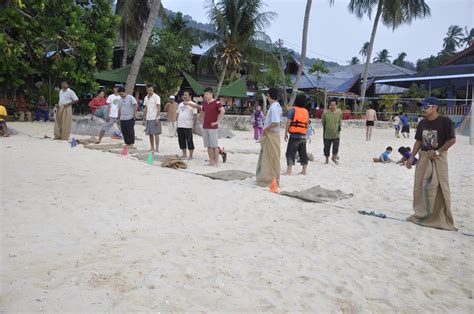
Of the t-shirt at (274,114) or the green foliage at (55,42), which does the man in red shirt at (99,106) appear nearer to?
the green foliage at (55,42)

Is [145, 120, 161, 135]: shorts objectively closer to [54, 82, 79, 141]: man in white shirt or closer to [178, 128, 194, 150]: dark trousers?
[178, 128, 194, 150]: dark trousers

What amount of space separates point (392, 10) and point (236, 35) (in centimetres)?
1241

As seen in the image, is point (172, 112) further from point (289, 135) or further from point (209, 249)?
point (209, 249)

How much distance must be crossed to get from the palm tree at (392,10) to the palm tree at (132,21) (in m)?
16.5

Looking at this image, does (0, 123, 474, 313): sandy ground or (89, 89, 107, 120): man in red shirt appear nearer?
(0, 123, 474, 313): sandy ground

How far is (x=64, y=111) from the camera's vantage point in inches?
438

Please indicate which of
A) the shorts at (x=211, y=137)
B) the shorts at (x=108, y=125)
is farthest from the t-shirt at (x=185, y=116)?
the shorts at (x=108, y=125)

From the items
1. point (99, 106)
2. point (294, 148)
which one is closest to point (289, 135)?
point (294, 148)

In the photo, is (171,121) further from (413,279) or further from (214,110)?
(413,279)

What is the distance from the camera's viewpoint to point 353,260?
12.3ft

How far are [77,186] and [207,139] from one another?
325 centimetres

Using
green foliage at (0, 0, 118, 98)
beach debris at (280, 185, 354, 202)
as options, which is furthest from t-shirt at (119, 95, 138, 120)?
green foliage at (0, 0, 118, 98)

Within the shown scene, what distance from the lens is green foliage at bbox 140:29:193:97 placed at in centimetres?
2250

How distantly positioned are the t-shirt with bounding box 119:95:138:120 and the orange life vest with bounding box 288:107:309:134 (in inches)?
153
